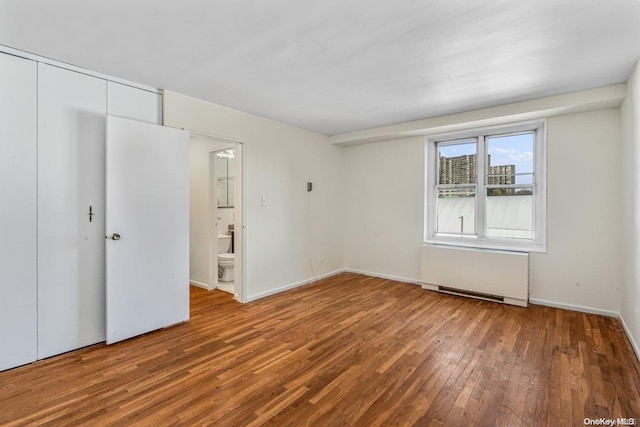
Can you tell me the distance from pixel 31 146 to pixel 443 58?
3420 mm

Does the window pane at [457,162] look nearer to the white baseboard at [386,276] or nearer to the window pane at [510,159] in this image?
the window pane at [510,159]

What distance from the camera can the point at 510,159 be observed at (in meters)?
4.22

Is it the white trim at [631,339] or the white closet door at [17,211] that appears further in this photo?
the white trim at [631,339]

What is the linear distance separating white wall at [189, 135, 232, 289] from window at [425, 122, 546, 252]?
339 centimetres

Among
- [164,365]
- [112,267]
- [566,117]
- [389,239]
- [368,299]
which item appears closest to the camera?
[164,365]

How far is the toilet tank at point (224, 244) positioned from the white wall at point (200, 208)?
58cm

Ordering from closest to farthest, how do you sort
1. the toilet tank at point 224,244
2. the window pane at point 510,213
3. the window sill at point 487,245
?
the window sill at point 487,245 → the window pane at point 510,213 → the toilet tank at point 224,244

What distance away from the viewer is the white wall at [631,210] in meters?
2.61

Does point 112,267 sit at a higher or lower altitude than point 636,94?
lower

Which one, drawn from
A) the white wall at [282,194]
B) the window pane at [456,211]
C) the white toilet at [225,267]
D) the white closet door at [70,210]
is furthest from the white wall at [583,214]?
the white closet door at [70,210]

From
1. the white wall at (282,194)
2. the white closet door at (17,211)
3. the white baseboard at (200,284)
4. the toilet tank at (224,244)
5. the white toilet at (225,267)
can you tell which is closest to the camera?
the white closet door at (17,211)

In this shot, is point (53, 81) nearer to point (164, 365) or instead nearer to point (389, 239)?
point (164, 365)

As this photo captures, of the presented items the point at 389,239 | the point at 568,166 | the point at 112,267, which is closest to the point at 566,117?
the point at 568,166

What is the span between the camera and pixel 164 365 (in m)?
2.47
